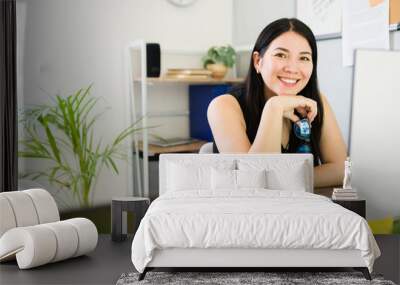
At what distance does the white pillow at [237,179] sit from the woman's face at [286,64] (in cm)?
92

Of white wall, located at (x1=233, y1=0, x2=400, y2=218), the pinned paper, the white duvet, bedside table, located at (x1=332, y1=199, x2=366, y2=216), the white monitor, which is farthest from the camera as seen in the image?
white wall, located at (x1=233, y1=0, x2=400, y2=218)

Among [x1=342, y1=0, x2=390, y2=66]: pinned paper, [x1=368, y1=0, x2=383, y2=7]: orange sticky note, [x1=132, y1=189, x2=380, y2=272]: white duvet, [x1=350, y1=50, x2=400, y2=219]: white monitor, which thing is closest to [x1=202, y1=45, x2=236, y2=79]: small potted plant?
[x1=342, y1=0, x2=390, y2=66]: pinned paper

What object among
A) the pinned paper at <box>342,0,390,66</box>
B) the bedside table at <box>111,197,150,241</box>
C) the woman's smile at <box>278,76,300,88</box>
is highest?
the pinned paper at <box>342,0,390,66</box>

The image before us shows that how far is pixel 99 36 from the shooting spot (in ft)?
20.9

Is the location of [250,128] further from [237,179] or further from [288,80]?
[237,179]

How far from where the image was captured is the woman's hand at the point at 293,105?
6.20m

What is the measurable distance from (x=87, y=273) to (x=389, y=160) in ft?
8.64

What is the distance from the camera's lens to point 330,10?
6098mm

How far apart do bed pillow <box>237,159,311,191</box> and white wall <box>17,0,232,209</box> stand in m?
1.02

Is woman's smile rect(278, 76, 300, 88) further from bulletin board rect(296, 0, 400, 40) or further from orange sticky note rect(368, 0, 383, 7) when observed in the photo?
orange sticky note rect(368, 0, 383, 7)

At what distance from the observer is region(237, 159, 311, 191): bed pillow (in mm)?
5629

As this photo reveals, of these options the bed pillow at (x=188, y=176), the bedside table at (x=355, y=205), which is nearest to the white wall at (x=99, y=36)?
the bed pillow at (x=188, y=176)

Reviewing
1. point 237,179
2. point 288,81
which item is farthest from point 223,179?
point 288,81

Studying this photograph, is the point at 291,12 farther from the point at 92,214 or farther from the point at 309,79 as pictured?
the point at 92,214
